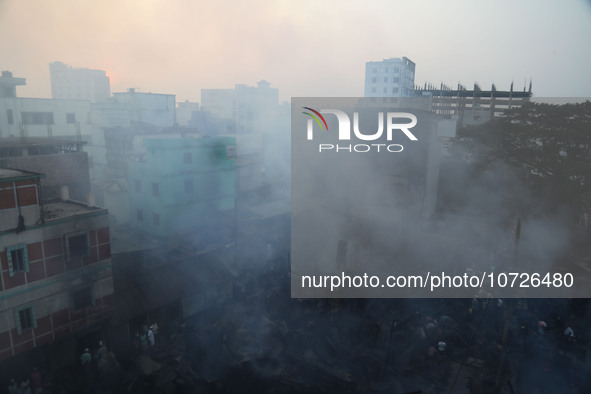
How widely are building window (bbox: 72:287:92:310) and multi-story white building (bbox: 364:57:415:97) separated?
3105cm

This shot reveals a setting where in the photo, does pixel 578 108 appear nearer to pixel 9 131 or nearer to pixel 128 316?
pixel 128 316

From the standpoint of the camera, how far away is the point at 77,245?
28.2 feet

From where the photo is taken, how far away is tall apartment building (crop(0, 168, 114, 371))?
760 cm

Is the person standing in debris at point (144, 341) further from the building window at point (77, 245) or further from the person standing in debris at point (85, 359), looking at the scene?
the building window at point (77, 245)

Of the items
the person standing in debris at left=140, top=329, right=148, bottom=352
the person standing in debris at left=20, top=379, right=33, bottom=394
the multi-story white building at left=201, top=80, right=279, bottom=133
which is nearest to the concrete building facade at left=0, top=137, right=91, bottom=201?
the person standing in debris at left=140, top=329, right=148, bottom=352

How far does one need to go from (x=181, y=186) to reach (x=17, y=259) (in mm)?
7765

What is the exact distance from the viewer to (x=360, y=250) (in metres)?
12.6

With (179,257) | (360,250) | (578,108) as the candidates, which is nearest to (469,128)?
(578,108)

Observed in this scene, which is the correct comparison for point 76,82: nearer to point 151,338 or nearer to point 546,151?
point 151,338

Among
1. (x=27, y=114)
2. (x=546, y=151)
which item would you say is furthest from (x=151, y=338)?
(x=27, y=114)

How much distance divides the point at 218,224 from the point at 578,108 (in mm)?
13236

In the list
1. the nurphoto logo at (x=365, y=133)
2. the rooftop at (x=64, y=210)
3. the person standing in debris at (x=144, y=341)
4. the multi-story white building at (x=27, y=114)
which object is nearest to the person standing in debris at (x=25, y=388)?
the person standing in debris at (x=144, y=341)

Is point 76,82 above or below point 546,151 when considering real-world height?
above

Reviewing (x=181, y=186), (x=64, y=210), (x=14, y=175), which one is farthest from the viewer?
(x=181, y=186)
